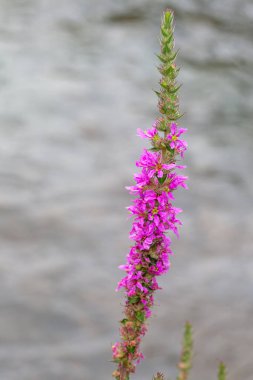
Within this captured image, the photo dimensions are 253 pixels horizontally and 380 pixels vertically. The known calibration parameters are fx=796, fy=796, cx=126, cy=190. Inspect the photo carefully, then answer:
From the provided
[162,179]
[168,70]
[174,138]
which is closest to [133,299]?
[162,179]

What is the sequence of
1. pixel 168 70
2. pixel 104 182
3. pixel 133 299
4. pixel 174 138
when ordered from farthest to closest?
pixel 104 182
pixel 133 299
pixel 174 138
pixel 168 70

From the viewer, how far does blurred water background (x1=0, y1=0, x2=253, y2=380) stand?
6391mm

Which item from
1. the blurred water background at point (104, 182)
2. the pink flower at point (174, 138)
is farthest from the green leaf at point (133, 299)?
the blurred water background at point (104, 182)

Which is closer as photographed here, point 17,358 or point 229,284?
point 17,358

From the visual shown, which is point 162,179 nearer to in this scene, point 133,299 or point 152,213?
point 152,213

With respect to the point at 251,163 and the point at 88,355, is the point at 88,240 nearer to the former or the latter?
the point at 88,355

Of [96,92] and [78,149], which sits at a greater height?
[96,92]

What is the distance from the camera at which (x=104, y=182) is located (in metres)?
7.96

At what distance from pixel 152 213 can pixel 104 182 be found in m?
4.76

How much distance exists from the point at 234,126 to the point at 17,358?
4218mm

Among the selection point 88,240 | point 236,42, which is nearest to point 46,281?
point 88,240

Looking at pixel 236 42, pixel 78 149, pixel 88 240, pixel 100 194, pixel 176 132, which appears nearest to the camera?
pixel 176 132

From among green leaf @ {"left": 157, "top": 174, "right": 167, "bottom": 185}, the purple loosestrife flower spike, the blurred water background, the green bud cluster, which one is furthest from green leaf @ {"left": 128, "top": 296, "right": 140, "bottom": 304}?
the blurred water background

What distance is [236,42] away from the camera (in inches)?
425
